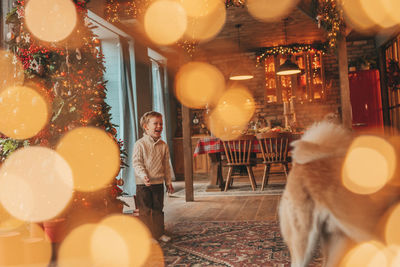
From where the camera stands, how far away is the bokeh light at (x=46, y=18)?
129 inches

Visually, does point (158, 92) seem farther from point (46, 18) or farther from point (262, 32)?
point (46, 18)

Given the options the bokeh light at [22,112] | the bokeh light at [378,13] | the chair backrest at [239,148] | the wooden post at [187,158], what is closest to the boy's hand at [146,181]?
the bokeh light at [22,112]

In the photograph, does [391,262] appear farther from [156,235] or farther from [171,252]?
[156,235]

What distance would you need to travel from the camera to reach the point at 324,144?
1.83 m

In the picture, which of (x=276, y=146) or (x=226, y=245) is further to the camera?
(x=276, y=146)

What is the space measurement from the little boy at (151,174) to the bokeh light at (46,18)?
1.14 m

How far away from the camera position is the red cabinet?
7.88m

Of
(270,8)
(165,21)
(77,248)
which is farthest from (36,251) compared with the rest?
(270,8)

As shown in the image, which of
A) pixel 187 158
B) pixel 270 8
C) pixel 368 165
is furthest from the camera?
pixel 270 8

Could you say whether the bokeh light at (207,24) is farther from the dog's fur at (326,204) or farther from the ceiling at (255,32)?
the dog's fur at (326,204)

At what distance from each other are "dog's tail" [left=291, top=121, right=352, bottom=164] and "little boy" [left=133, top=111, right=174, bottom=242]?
1675 millimetres

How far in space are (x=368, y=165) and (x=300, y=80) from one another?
6.98 metres

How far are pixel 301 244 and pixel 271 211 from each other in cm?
264

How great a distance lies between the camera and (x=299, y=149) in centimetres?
183
